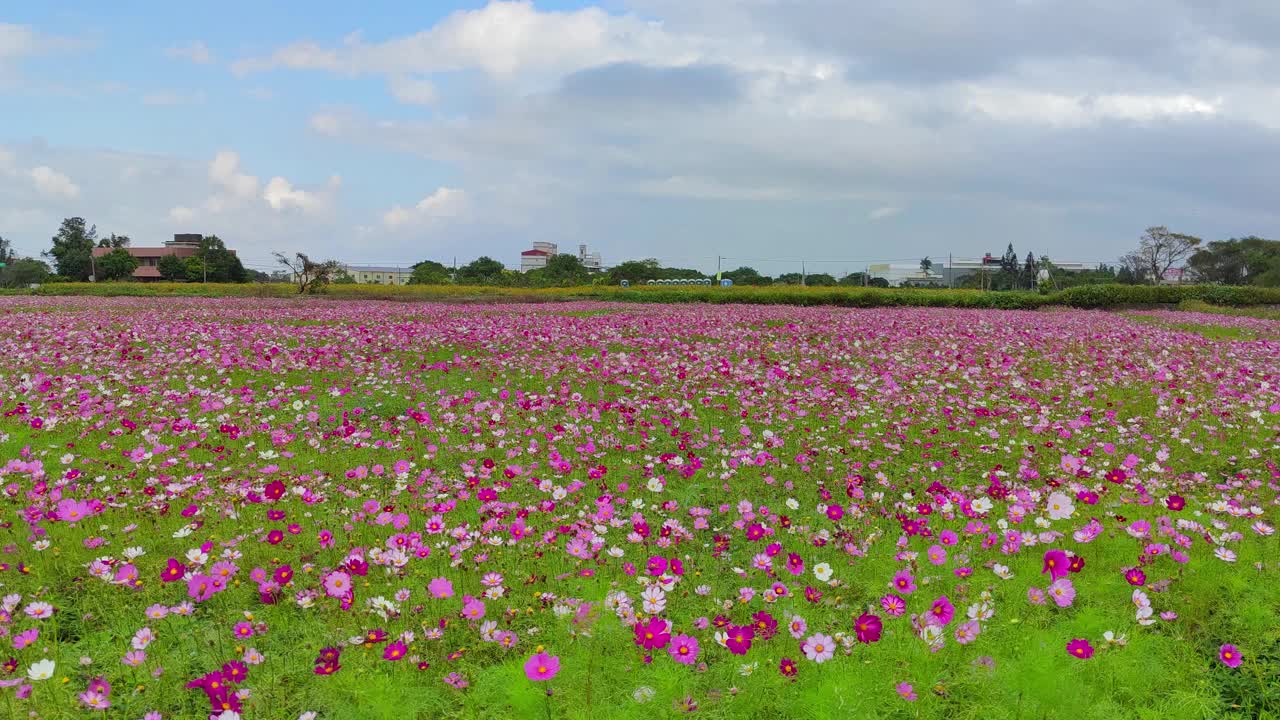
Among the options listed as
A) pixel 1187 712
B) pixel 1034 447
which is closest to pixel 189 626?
pixel 1187 712

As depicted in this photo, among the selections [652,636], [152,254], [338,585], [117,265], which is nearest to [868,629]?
[652,636]

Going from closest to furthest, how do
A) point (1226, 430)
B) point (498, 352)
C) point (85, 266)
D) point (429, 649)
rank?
point (429, 649) < point (1226, 430) < point (498, 352) < point (85, 266)

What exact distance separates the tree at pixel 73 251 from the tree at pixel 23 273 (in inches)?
66.6

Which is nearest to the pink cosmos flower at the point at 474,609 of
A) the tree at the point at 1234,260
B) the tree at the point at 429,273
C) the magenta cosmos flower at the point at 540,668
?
the magenta cosmos flower at the point at 540,668

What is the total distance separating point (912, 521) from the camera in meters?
4.58

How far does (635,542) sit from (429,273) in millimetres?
57009

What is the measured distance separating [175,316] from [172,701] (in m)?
17.5

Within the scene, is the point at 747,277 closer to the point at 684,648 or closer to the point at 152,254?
the point at 684,648

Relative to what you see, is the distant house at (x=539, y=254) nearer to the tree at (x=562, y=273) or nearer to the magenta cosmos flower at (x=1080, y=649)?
the tree at (x=562, y=273)

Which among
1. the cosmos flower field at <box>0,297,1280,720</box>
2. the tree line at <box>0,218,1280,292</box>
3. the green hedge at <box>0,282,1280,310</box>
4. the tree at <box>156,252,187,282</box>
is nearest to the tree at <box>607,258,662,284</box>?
the tree line at <box>0,218,1280,292</box>

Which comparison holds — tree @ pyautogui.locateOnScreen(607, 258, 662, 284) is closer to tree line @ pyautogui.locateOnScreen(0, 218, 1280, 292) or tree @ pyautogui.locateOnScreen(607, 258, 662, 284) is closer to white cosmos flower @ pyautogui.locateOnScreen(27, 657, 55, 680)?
tree line @ pyautogui.locateOnScreen(0, 218, 1280, 292)

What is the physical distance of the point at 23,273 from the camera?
81.6 metres

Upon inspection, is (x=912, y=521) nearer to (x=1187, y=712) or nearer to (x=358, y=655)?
(x=1187, y=712)

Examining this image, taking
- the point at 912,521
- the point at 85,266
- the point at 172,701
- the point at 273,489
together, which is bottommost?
the point at 172,701
